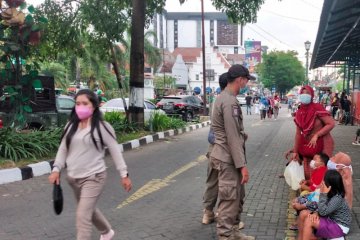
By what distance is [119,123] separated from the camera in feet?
47.0

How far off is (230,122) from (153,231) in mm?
1638

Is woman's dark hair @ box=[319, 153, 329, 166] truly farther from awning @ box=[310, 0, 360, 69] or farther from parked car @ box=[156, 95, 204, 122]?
parked car @ box=[156, 95, 204, 122]

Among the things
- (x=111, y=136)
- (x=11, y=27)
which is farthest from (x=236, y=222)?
(x=11, y=27)

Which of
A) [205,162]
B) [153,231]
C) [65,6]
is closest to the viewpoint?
[153,231]

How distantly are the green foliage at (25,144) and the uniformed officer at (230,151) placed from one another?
576cm

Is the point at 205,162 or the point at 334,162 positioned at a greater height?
the point at 334,162

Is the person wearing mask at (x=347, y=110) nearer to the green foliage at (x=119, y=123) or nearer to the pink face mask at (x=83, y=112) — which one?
the green foliage at (x=119, y=123)

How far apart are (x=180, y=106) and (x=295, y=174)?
62.4 feet

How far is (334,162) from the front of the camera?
15.2 feet

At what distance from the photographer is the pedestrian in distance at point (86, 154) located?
401 centimetres

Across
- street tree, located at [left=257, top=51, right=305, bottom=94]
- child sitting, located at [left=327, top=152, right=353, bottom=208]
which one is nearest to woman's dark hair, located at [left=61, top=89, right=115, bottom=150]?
child sitting, located at [left=327, top=152, right=353, bottom=208]

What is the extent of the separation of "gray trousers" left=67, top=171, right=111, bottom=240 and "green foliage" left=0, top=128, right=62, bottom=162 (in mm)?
5369

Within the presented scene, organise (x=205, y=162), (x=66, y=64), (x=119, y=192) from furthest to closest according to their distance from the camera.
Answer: (x=66, y=64) → (x=205, y=162) → (x=119, y=192)

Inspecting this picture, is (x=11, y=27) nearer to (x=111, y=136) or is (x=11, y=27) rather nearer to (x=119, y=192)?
(x=119, y=192)
